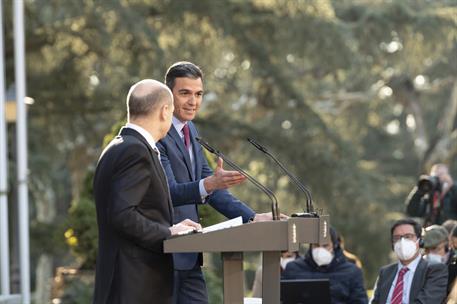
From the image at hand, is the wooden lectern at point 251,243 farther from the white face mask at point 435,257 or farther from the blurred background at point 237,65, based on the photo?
the blurred background at point 237,65

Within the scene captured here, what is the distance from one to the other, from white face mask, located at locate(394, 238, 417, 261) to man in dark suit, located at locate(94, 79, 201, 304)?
3.56 metres

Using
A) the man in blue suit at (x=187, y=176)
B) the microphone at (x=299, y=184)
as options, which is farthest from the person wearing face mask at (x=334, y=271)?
the microphone at (x=299, y=184)

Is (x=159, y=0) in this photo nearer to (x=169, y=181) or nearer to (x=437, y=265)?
(x=437, y=265)

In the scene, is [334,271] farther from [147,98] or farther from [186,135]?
[147,98]

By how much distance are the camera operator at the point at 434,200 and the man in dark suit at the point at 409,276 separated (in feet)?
8.98

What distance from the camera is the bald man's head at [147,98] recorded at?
19.1 ft

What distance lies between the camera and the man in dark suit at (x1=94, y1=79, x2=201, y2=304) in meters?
5.67

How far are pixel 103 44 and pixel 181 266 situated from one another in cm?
1364

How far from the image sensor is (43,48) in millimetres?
22562

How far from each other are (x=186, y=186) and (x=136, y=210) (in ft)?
1.96

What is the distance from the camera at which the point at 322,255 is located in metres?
10.5

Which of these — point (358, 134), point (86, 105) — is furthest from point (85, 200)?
point (358, 134)

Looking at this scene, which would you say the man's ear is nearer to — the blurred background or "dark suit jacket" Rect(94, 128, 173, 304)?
"dark suit jacket" Rect(94, 128, 173, 304)

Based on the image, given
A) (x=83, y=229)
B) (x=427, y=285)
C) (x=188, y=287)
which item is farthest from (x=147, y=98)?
(x=83, y=229)
